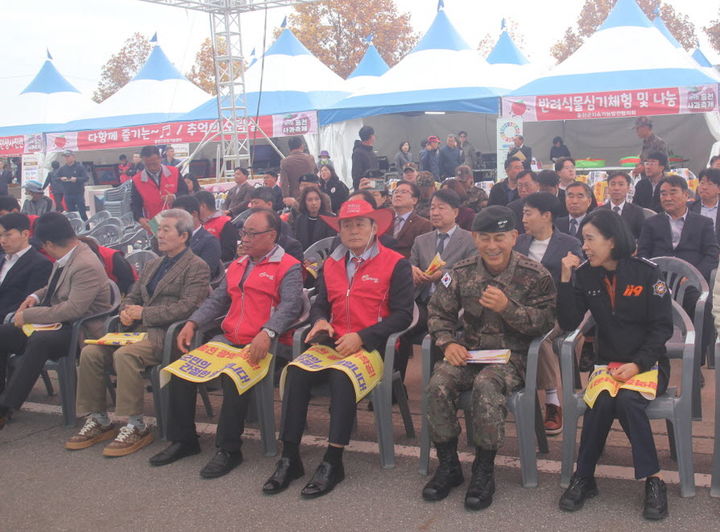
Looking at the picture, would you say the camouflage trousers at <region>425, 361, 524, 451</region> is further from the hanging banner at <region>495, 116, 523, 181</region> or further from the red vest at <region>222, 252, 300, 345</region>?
the hanging banner at <region>495, 116, 523, 181</region>

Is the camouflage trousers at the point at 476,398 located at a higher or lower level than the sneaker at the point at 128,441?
higher

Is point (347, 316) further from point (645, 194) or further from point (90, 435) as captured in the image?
point (645, 194)

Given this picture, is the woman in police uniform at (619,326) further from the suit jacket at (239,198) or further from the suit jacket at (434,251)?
the suit jacket at (239,198)

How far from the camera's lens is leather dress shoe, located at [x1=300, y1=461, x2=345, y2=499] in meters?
3.56

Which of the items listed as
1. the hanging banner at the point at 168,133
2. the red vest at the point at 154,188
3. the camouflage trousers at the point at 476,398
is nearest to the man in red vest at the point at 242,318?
the camouflage trousers at the point at 476,398

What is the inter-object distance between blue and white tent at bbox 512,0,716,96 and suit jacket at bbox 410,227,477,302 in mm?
9630

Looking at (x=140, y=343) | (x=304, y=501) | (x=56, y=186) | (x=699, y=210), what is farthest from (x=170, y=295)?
(x=56, y=186)

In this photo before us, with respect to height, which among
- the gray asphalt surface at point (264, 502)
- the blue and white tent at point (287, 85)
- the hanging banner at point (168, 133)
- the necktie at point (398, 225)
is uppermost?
the blue and white tent at point (287, 85)

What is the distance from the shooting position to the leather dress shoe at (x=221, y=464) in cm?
388

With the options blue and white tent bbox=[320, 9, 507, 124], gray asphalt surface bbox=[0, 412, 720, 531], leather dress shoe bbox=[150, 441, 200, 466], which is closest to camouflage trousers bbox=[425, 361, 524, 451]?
gray asphalt surface bbox=[0, 412, 720, 531]

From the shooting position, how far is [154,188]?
8.71 meters

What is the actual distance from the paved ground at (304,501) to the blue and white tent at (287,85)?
590 inches

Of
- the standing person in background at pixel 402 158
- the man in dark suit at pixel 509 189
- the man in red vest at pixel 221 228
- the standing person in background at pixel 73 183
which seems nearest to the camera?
the man in red vest at pixel 221 228

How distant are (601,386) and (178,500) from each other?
2146mm
